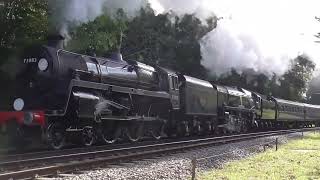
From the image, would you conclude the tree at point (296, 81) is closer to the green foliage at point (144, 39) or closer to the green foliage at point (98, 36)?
the green foliage at point (144, 39)

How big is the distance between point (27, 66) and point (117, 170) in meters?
5.44

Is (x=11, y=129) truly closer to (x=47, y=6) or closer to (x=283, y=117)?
(x=47, y=6)

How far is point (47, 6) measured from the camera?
1936cm

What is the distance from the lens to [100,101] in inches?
656

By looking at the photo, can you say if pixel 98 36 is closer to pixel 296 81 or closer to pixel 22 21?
pixel 22 21

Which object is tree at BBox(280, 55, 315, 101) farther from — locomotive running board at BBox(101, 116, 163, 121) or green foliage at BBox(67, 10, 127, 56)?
locomotive running board at BBox(101, 116, 163, 121)

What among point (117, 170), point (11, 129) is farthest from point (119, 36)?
point (117, 170)

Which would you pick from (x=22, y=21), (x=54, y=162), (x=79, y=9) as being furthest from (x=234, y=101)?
(x=54, y=162)

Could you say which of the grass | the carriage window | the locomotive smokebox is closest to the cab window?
the carriage window

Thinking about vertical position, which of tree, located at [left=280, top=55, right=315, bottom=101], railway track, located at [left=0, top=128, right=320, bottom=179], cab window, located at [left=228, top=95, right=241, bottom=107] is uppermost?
tree, located at [left=280, top=55, right=315, bottom=101]

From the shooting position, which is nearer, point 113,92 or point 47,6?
point 113,92

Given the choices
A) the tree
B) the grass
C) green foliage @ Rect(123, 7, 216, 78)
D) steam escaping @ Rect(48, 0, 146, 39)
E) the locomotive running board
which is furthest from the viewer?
the tree

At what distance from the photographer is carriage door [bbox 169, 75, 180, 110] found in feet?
73.5

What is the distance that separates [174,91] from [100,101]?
260 inches
